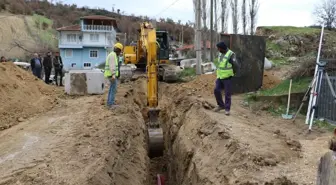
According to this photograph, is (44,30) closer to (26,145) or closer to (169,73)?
(169,73)

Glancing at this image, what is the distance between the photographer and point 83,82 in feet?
49.6

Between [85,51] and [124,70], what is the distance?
4667 centimetres

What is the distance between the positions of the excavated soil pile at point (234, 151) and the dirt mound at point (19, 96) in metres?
3.96

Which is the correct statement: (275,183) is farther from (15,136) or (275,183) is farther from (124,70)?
(124,70)

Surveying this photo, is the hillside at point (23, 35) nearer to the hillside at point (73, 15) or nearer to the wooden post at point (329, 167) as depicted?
the hillside at point (73, 15)

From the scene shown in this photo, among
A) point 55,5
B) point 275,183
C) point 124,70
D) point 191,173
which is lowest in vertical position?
point 191,173

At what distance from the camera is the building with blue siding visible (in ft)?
207

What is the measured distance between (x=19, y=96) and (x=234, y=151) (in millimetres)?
7646

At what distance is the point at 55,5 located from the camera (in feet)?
280

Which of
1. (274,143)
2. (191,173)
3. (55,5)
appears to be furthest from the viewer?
(55,5)

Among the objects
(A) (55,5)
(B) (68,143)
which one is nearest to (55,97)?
(B) (68,143)

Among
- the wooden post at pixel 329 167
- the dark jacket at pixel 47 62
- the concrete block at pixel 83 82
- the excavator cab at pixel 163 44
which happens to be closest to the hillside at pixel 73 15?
the excavator cab at pixel 163 44

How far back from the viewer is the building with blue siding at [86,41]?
63094 millimetres

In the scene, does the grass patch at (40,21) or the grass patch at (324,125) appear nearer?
the grass patch at (324,125)
